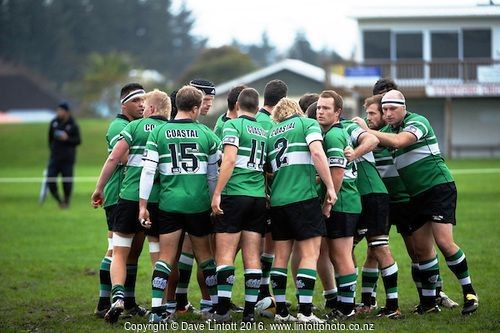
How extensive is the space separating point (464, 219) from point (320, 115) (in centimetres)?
946

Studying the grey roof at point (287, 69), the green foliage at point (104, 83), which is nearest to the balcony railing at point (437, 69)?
the grey roof at point (287, 69)

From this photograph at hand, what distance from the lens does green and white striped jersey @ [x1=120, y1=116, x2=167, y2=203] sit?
9.10 meters

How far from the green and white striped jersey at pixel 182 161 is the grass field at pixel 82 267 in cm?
135

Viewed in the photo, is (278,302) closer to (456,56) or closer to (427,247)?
(427,247)

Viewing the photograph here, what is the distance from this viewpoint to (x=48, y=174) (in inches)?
844

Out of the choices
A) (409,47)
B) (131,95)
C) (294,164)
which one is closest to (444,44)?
(409,47)

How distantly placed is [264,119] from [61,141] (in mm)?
12428

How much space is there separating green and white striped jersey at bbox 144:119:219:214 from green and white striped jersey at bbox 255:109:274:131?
89cm

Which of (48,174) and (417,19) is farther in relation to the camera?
(417,19)

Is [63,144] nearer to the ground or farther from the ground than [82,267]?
farther from the ground

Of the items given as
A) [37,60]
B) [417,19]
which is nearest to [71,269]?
[417,19]

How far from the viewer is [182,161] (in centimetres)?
873

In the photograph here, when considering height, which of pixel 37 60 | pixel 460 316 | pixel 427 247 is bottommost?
pixel 460 316

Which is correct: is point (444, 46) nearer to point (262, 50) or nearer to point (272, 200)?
point (272, 200)
